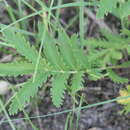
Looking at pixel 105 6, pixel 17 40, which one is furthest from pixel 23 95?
pixel 105 6

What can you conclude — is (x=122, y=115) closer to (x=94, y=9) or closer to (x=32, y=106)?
(x=32, y=106)

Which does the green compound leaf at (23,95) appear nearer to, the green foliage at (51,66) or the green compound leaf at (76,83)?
the green foliage at (51,66)

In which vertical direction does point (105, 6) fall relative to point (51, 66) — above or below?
above

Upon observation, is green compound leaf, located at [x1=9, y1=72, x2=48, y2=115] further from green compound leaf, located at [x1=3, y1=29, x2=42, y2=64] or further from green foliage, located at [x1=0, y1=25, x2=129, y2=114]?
green compound leaf, located at [x1=3, y1=29, x2=42, y2=64]

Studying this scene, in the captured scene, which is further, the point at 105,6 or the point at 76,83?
the point at 76,83

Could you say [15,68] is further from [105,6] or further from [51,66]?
[105,6]

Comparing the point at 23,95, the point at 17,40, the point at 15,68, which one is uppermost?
the point at 17,40

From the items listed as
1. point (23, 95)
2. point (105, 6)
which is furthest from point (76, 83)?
point (105, 6)

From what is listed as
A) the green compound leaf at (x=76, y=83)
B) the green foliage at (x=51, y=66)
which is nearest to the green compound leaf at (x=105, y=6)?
the green foliage at (x=51, y=66)

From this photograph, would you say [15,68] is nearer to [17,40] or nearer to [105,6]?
[17,40]

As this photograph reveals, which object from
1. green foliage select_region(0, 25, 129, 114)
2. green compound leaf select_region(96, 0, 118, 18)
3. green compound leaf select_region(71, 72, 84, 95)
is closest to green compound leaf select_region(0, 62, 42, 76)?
green foliage select_region(0, 25, 129, 114)

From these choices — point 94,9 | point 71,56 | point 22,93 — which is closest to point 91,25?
point 94,9
